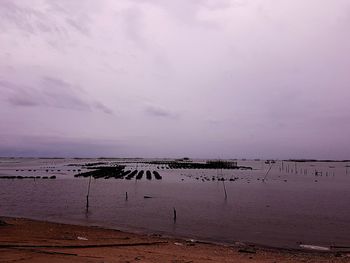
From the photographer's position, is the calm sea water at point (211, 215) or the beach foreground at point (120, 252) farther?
the calm sea water at point (211, 215)

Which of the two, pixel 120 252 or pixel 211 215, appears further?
pixel 211 215

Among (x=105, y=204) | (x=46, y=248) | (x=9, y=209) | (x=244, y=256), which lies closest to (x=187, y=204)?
(x=105, y=204)

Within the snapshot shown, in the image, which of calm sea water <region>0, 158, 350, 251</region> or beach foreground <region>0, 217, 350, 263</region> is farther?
calm sea water <region>0, 158, 350, 251</region>

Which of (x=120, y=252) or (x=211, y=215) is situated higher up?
(x=120, y=252)

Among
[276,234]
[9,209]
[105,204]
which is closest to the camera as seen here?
[276,234]

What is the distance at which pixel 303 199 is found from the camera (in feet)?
126

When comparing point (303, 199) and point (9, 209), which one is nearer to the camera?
point (9, 209)

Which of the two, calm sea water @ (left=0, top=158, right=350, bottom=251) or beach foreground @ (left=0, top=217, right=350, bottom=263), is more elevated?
beach foreground @ (left=0, top=217, right=350, bottom=263)

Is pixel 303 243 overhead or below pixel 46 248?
below

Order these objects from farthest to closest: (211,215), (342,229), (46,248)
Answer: (211,215) < (342,229) < (46,248)

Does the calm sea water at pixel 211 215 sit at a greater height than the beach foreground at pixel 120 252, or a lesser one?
lesser

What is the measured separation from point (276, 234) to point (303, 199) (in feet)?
63.7

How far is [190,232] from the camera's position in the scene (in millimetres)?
21094

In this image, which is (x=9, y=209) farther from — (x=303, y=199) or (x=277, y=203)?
(x=303, y=199)
